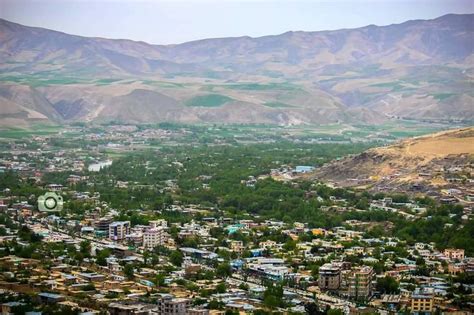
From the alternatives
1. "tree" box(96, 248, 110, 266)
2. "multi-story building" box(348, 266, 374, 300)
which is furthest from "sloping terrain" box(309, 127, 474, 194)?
"multi-story building" box(348, 266, 374, 300)

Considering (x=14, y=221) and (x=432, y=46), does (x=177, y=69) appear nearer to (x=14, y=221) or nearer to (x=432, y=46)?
(x=432, y=46)

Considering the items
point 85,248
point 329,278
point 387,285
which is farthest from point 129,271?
point 387,285

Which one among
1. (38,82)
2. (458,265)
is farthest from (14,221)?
(38,82)

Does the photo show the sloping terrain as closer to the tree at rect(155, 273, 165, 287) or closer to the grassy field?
the tree at rect(155, 273, 165, 287)

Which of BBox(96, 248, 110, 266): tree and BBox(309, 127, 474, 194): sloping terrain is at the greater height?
BBox(309, 127, 474, 194): sloping terrain

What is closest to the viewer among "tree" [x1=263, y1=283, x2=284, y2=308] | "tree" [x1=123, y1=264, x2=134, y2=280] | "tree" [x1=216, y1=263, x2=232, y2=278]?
"tree" [x1=263, y1=283, x2=284, y2=308]
